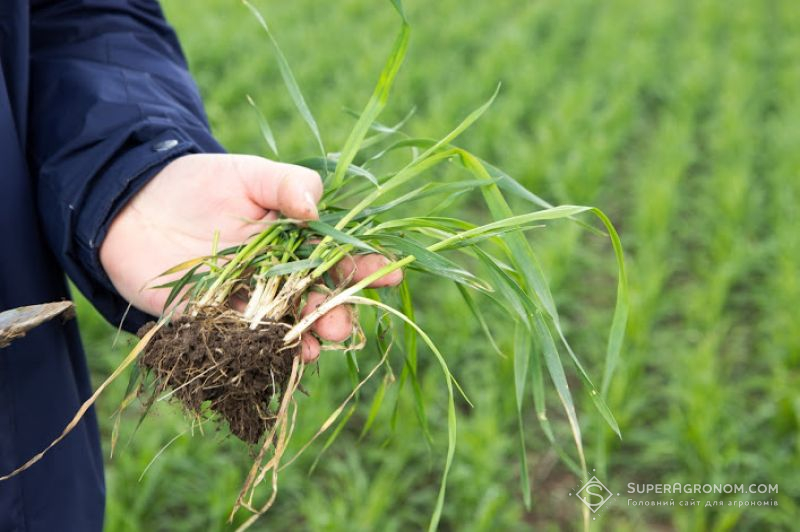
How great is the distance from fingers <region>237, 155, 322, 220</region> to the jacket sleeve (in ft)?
0.37

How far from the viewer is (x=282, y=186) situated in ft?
3.98

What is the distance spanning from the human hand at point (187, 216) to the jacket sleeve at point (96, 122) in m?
0.03

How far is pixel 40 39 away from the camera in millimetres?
1350

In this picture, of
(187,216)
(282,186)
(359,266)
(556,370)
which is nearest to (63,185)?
(187,216)

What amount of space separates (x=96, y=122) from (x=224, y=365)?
43 centimetres

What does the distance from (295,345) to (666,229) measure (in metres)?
3.05

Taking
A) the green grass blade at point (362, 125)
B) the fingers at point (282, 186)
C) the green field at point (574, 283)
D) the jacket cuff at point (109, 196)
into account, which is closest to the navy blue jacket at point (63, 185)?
the jacket cuff at point (109, 196)

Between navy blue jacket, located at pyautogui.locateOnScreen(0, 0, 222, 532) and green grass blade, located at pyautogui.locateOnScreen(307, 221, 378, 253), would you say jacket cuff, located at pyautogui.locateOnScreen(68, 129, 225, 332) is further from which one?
green grass blade, located at pyautogui.locateOnScreen(307, 221, 378, 253)

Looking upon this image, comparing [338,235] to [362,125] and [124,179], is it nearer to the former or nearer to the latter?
[362,125]

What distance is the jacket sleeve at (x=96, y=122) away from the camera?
4.06ft

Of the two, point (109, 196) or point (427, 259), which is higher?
point (109, 196)

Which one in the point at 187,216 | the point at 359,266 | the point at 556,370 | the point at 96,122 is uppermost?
the point at 96,122

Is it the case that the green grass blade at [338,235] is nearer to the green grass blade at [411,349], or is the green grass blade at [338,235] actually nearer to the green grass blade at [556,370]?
the green grass blade at [411,349]

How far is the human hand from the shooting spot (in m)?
1.26
